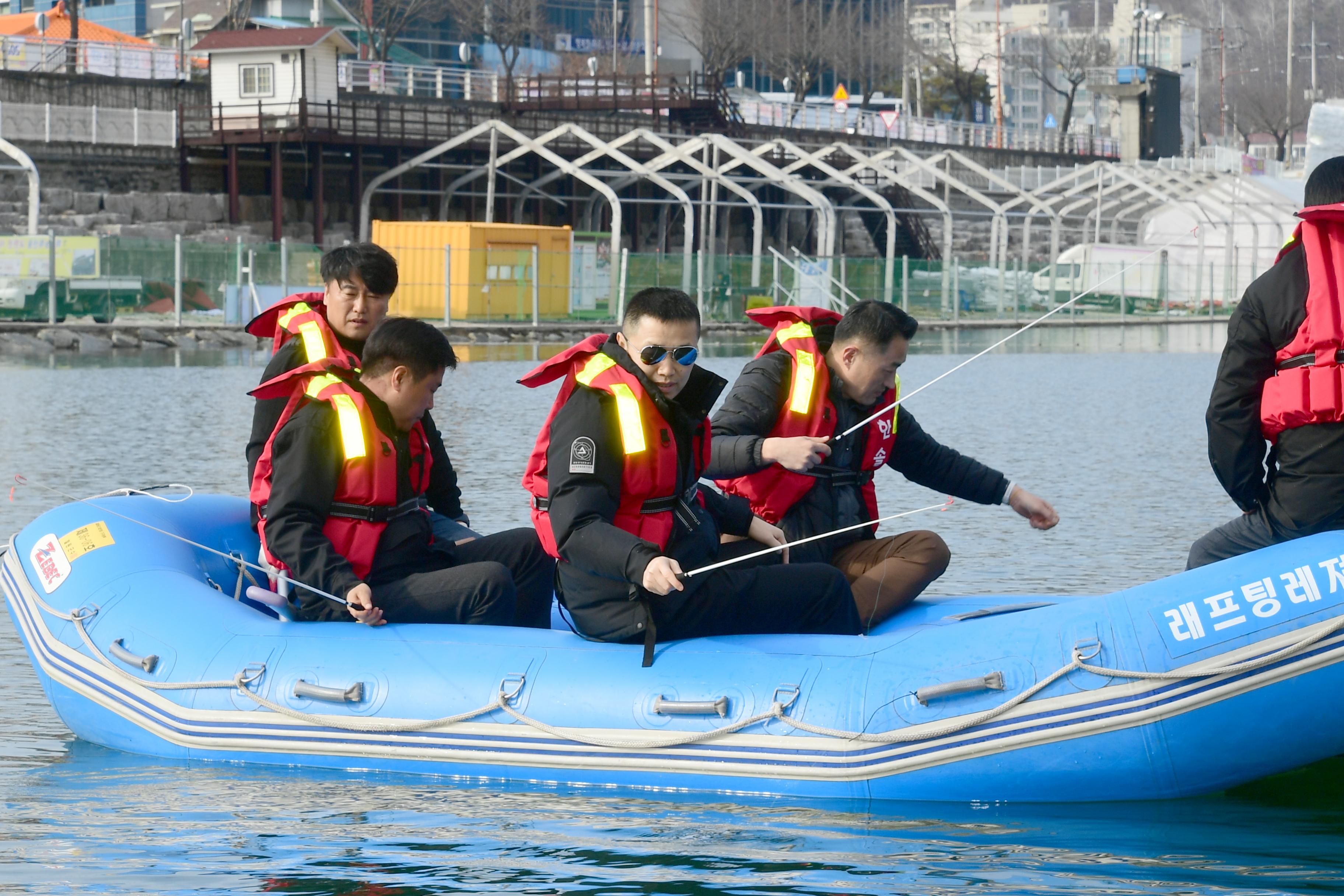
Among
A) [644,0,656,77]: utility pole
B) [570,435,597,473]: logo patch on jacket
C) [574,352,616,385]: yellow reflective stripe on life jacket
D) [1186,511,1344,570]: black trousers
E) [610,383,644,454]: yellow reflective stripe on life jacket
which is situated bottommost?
[1186,511,1344,570]: black trousers

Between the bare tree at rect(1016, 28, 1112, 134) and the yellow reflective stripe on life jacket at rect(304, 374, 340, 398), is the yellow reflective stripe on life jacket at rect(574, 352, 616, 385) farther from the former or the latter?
the bare tree at rect(1016, 28, 1112, 134)

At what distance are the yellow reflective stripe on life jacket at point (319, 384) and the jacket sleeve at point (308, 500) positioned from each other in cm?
4

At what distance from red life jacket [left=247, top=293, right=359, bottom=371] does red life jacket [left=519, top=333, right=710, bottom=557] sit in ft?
2.86

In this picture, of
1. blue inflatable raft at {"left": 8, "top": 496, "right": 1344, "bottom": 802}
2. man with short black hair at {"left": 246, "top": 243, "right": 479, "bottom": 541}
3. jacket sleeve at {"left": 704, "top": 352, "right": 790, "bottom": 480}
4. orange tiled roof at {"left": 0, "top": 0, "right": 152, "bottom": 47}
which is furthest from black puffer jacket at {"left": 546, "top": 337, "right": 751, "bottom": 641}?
orange tiled roof at {"left": 0, "top": 0, "right": 152, "bottom": 47}

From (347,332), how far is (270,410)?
1.29 feet

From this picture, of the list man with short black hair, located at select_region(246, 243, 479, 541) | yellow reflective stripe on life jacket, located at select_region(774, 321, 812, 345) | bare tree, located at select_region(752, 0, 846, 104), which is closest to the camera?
yellow reflective stripe on life jacket, located at select_region(774, 321, 812, 345)

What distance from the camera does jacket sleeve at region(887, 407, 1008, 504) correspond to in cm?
644

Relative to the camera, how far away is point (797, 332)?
20.2 ft

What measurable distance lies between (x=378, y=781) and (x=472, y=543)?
0.98 metres

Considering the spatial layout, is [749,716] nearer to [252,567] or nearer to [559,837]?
[559,837]

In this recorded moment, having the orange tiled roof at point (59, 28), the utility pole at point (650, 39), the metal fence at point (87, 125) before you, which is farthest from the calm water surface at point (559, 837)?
the orange tiled roof at point (59, 28)

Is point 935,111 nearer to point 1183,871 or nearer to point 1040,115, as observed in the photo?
point 1040,115

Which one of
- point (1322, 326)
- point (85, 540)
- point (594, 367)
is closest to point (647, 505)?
point (594, 367)

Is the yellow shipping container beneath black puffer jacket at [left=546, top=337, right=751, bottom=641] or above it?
above
